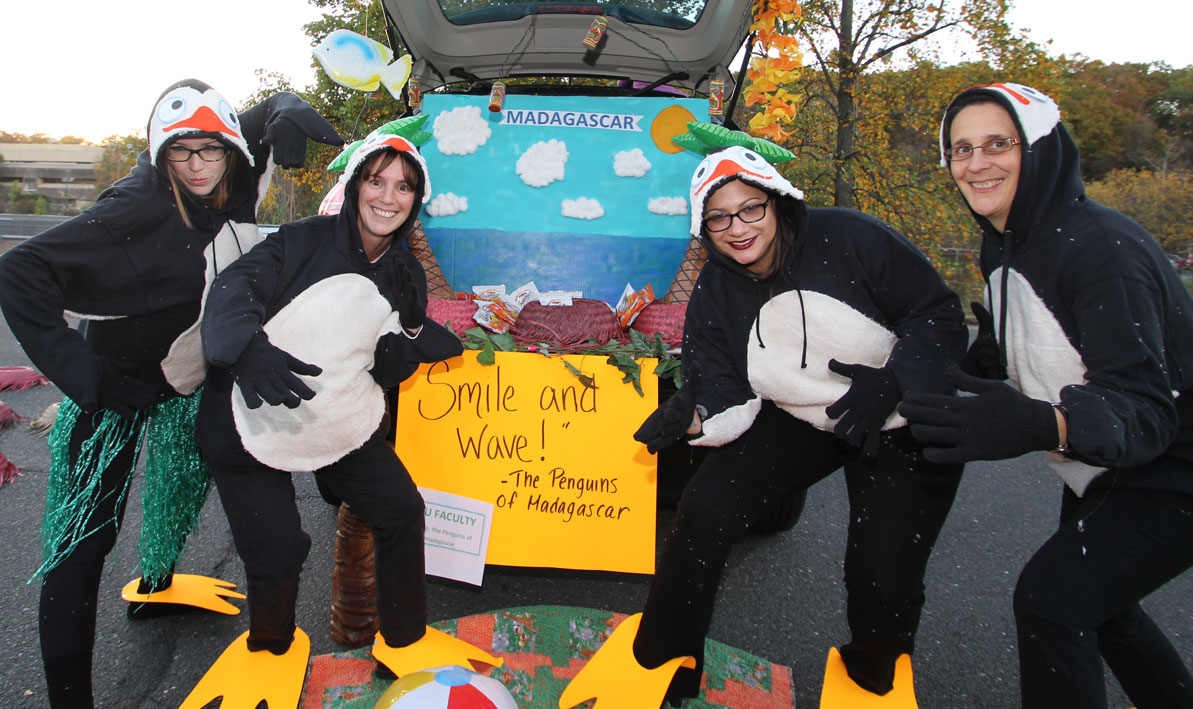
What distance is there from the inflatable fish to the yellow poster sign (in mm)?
1302

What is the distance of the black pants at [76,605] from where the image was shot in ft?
6.27

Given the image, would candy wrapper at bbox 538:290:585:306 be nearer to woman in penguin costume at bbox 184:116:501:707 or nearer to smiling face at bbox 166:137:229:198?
woman in penguin costume at bbox 184:116:501:707

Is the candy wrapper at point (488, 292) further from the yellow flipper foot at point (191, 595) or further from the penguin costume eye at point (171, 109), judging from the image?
the yellow flipper foot at point (191, 595)

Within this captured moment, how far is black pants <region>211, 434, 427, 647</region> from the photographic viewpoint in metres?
1.95

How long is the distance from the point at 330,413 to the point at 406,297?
1.23 ft

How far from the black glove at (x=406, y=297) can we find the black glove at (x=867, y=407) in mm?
1124

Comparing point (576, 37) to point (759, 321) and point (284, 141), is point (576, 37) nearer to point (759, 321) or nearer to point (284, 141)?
point (284, 141)

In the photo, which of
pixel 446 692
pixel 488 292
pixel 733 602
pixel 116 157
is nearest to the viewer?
pixel 446 692

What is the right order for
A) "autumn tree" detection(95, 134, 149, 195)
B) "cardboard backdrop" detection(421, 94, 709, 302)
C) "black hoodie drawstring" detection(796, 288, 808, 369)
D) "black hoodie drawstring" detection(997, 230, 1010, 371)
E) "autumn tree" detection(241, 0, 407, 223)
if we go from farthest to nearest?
"autumn tree" detection(95, 134, 149, 195) < "autumn tree" detection(241, 0, 407, 223) < "cardboard backdrop" detection(421, 94, 709, 302) < "black hoodie drawstring" detection(796, 288, 808, 369) < "black hoodie drawstring" detection(997, 230, 1010, 371)

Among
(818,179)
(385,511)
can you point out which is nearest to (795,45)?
(385,511)

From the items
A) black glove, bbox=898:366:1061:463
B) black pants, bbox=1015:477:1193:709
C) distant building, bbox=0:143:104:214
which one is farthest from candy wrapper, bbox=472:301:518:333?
distant building, bbox=0:143:104:214

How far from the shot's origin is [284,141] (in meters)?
2.25

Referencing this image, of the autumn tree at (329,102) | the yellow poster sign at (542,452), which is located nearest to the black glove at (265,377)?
the yellow poster sign at (542,452)

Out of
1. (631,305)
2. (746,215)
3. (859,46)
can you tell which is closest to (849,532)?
(746,215)
